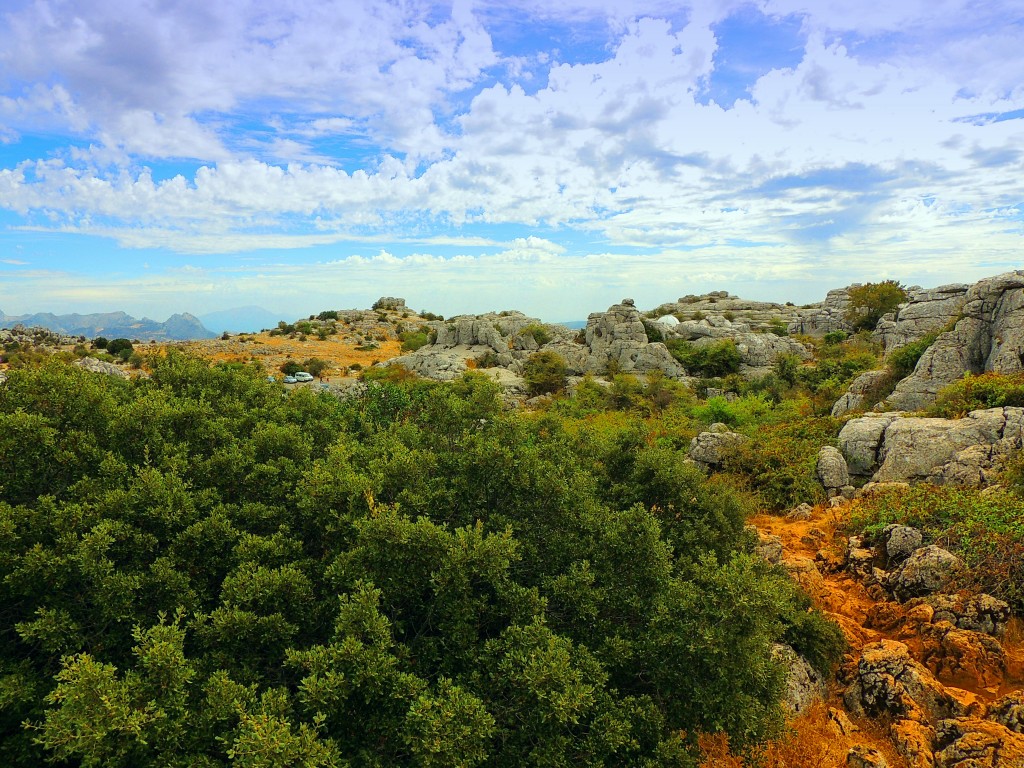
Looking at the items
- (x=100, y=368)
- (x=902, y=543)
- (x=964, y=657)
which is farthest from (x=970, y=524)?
(x=100, y=368)

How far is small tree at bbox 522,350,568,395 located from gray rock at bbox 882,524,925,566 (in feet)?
97.8

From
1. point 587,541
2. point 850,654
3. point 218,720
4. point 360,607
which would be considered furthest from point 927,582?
point 218,720

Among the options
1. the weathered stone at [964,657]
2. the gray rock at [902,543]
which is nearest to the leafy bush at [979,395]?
the gray rock at [902,543]

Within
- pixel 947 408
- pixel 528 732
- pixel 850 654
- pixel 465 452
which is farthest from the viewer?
pixel 947 408

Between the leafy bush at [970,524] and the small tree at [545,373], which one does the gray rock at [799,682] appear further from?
the small tree at [545,373]

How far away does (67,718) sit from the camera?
487cm

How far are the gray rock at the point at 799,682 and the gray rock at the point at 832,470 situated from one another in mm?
10583

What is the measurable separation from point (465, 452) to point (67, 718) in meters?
6.56

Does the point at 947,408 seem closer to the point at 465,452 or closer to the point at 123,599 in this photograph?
the point at 465,452

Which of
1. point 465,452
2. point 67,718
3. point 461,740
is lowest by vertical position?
point 461,740

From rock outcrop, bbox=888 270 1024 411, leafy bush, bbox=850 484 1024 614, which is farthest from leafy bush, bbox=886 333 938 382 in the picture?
leafy bush, bbox=850 484 1024 614

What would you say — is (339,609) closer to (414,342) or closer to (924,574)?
(924,574)

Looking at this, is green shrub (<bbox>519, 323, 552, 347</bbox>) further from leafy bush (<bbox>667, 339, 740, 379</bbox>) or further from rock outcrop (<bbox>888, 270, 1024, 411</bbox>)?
rock outcrop (<bbox>888, 270, 1024, 411</bbox>)

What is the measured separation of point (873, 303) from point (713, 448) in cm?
4601
